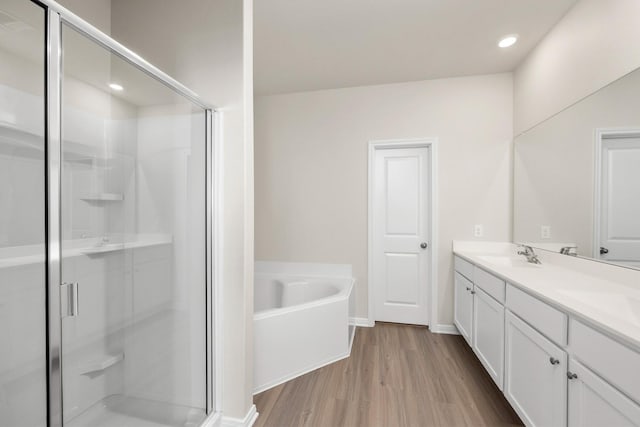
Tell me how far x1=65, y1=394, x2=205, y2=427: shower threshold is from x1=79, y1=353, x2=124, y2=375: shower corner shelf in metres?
0.15

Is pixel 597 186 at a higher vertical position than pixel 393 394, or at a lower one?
higher

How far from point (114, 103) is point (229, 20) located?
0.80 meters

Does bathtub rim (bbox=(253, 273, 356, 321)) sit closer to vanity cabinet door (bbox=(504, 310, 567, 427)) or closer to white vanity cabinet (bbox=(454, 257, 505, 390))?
white vanity cabinet (bbox=(454, 257, 505, 390))

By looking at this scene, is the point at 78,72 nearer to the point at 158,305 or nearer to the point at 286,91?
the point at 158,305

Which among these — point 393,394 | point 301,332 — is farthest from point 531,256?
point 301,332

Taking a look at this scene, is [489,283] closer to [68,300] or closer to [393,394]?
[393,394]

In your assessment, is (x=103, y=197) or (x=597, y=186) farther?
(x=597, y=186)

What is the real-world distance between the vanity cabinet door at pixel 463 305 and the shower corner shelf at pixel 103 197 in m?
2.48

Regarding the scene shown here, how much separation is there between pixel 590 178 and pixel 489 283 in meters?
0.91

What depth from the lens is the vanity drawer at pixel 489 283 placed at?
1.73 metres

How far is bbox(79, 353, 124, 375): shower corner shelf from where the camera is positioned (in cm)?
104

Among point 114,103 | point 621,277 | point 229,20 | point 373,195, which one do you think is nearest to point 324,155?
point 373,195

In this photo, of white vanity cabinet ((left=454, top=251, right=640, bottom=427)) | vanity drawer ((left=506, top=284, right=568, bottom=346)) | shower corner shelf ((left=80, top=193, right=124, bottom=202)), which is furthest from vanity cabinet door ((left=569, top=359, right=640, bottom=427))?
shower corner shelf ((left=80, top=193, right=124, bottom=202))

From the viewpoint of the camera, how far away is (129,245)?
1201mm
